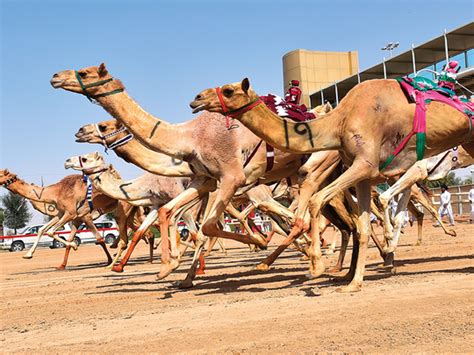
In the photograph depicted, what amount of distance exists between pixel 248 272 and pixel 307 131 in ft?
13.1

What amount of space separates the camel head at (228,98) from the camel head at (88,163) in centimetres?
817

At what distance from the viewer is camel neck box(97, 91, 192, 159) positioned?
28.9 feet

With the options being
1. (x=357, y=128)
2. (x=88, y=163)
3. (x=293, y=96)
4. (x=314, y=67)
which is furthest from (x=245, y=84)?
(x=314, y=67)

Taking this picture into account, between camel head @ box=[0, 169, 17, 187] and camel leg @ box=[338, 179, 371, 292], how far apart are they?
14608mm

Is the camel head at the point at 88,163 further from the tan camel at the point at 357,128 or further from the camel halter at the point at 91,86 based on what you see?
the tan camel at the point at 357,128

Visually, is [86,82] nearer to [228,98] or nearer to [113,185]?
[228,98]

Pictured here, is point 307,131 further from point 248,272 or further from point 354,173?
point 248,272

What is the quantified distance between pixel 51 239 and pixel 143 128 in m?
40.8

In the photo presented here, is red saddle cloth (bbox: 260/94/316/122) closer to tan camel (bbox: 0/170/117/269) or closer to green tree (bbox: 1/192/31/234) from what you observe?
tan camel (bbox: 0/170/117/269)

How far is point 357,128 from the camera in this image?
7078 millimetres

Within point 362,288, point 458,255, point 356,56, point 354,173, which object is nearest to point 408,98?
point 354,173

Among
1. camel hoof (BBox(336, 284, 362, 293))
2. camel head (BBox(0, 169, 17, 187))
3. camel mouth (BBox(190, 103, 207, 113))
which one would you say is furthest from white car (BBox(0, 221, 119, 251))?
camel hoof (BBox(336, 284, 362, 293))

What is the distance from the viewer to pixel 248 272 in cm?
1056

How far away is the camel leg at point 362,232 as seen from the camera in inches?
267
